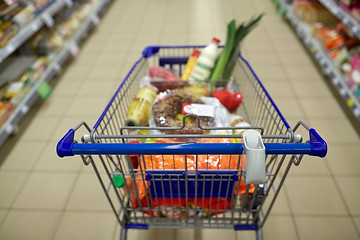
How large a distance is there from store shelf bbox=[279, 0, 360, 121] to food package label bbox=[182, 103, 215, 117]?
5.68 ft

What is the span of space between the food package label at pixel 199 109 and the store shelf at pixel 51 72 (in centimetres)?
185

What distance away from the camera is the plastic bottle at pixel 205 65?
164 centimetres

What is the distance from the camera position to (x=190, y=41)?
3.96 m

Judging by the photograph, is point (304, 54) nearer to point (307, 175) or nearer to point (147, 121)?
point (307, 175)

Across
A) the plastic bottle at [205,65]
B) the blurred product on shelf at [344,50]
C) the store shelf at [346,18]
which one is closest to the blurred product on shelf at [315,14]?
the blurred product on shelf at [344,50]

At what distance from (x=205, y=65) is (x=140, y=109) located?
0.55 metres

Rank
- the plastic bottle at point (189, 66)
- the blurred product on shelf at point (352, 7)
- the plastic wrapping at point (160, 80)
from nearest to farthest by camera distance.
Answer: the plastic wrapping at point (160, 80)
the plastic bottle at point (189, 66)
the blurred product on shelf at point (352, 7)

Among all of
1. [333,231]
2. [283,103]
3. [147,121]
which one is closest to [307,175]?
[333,231]

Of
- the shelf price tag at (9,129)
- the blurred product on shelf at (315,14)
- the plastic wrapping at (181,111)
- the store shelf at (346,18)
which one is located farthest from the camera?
the blurred product on shelf at (315,14)

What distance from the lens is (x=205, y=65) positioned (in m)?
1.64

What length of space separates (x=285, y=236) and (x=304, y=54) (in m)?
2.71

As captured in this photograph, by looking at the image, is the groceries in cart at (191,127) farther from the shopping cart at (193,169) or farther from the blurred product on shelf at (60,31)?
the blurred product on shelf at (60,31)

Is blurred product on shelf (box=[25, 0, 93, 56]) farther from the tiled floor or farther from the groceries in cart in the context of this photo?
the groceries in cart

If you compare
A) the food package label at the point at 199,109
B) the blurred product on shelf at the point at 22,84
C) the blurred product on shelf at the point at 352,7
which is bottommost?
the blurred product on shelf at the point at 22,84
